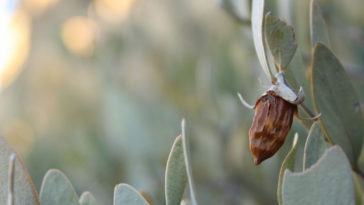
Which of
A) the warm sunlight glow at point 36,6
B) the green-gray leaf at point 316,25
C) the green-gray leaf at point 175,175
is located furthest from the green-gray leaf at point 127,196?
the warm sunlight glow at point 36,6

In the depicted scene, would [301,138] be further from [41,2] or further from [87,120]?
[41,2]

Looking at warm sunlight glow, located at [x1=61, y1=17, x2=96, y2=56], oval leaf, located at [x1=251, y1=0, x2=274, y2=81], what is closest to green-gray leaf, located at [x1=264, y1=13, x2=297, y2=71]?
oval leaf, located at [x1=251, y1=0, x2=274, y2=81]

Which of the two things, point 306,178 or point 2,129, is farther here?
point 2,129

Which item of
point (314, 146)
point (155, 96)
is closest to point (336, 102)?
point (314, 146)

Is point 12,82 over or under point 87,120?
over

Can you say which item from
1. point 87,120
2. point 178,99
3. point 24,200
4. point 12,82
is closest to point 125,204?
point 24,200

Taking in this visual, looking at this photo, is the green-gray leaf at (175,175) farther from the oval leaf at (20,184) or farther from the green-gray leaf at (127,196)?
the oval leaf at (20,184)

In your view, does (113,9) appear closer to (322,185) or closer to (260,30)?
(260,30)

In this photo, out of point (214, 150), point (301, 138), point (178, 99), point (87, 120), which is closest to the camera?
point (301, 138)
